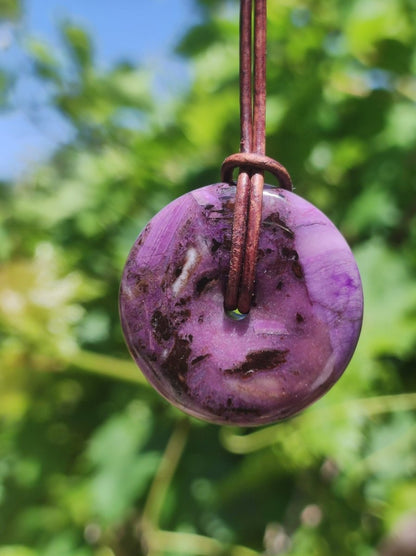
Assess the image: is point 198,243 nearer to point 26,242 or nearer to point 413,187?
point 413,187

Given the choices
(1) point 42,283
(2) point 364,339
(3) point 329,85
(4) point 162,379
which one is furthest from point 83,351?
(4) point 162,379

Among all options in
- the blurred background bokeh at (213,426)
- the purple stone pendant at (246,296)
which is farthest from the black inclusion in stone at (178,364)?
the blurred background bokeh at (213,426)

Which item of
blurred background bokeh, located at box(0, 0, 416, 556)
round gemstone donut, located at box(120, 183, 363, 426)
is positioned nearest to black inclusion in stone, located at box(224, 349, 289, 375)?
round gemstone donut, located at box(120, 183, 363, 426)

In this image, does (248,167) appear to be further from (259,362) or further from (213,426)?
(213,426)

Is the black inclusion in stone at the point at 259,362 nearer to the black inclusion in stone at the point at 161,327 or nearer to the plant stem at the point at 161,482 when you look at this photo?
the black inclusion in stone at the point at 161,327

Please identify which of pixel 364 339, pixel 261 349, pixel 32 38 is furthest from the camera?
pixel 32 38

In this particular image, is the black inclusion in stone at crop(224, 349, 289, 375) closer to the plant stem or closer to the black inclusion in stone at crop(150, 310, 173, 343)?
the black inclusion in stone at crop(150, 310, 173, 343)
